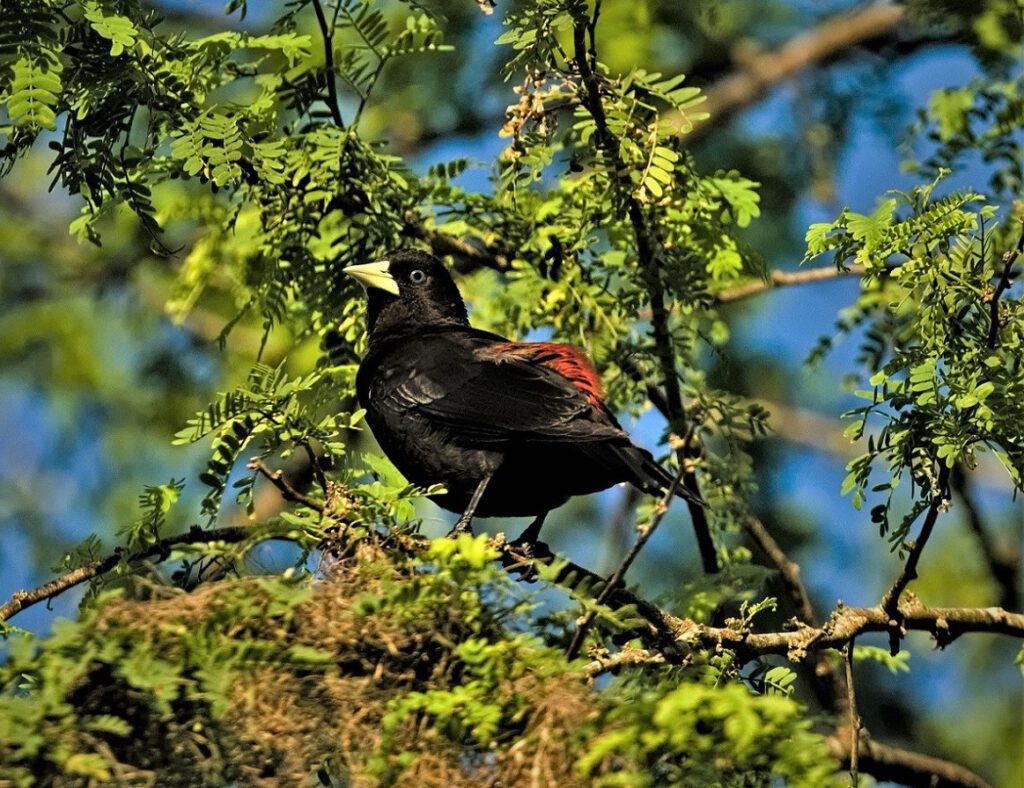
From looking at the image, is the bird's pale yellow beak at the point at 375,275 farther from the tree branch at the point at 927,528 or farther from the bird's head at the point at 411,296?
the tree branch at the point at 927,528

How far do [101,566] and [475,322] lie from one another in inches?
89.6

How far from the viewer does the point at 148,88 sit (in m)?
3.84

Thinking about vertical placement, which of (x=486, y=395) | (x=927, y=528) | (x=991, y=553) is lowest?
(x=927, y=528)

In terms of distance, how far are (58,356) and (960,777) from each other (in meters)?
5.48

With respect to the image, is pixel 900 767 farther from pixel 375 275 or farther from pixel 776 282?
pixel 375 275

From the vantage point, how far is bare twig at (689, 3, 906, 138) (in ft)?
25.5

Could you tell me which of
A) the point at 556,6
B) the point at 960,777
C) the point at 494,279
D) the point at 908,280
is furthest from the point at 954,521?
the point at 556,6

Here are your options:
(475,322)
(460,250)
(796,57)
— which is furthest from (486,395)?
(796,57)

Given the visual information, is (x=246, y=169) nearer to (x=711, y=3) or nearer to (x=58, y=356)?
(x=711, y=3)

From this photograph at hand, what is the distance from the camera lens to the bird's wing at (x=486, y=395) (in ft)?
14.0

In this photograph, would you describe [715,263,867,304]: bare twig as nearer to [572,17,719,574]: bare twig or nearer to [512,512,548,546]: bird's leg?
[572,17,719,574]: bare twig

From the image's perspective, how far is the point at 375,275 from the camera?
4824 millimetres

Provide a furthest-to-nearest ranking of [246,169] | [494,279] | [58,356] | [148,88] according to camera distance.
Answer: [58,356] → [494,279] → [246,169] → [148,88]

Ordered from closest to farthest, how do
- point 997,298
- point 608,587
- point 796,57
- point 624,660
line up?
point 608,587, point 624,660, point 997,298, point 796,57
